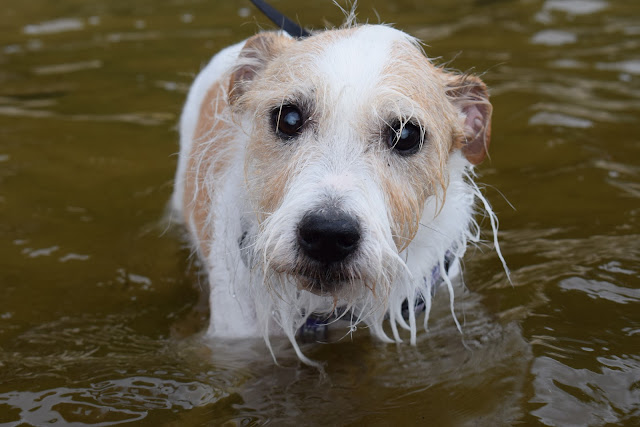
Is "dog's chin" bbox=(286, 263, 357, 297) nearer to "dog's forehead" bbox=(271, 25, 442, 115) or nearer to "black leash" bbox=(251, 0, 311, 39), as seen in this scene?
"dog's forehead" bbox=(271, 25, 442, 115)

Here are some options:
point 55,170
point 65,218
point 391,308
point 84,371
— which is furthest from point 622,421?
point 55,170

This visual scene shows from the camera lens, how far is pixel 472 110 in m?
4.03

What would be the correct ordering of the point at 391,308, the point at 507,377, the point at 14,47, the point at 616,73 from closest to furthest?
the point at 507,377 → the point at 391,308 → the point at 616,73 → the point at 14,47

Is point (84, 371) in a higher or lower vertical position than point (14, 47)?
lower

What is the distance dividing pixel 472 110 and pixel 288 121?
43.6 inches

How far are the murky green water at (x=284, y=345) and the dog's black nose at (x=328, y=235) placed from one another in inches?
33.6

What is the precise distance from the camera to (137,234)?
5.56 meters

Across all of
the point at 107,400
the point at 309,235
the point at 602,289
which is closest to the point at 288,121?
the point at 309,235

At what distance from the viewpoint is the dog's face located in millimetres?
3029

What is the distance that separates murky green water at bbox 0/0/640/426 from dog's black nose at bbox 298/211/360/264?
2.80 ft

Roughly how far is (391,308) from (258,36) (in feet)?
5.16

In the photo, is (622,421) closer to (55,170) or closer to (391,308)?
(391,308)

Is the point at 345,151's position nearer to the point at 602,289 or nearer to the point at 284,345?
the point at 284,345

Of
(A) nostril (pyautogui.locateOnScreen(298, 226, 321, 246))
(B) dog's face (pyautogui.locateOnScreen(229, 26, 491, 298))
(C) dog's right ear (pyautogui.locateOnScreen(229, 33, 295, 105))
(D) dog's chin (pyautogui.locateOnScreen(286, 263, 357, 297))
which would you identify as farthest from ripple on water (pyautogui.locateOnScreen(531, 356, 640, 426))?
(C) dog's right ear (pyautogui.locateOnScreen(229, 33, 295, 105))
